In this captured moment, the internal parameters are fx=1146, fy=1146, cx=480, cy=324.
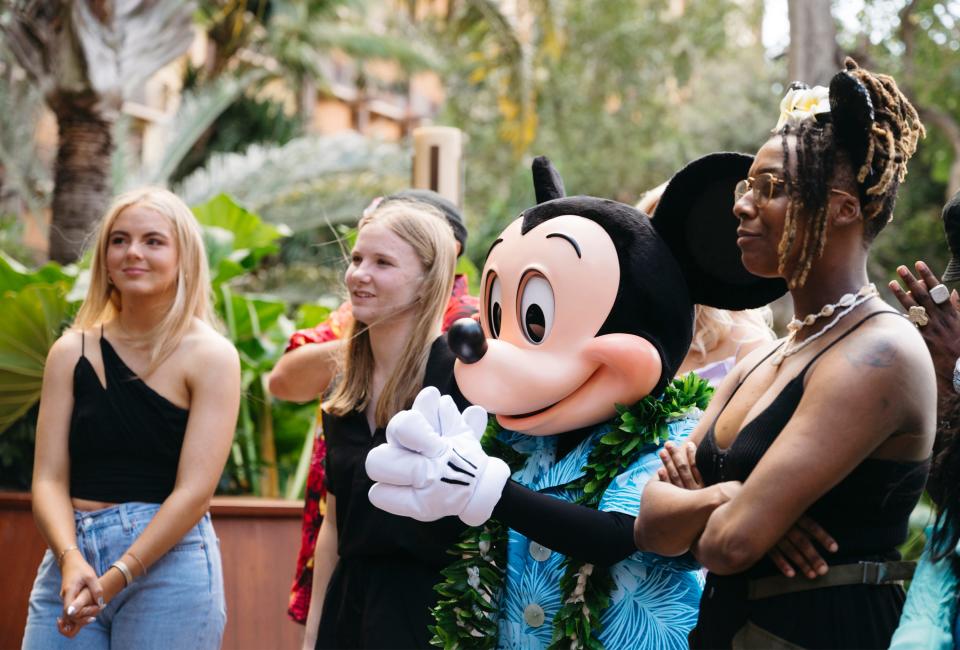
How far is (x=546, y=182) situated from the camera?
299cm

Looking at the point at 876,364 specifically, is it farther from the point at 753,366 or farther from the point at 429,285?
the point at 429,285

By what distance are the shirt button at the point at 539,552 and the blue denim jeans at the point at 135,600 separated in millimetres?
1119

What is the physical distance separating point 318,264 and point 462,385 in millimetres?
10596

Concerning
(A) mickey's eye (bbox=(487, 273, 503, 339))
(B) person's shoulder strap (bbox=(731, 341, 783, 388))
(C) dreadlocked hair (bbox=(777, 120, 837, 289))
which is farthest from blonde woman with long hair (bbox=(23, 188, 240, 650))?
(C) dreadlocked hair (bbox=(777, 120, 837, 289))

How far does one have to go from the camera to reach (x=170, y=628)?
3176 mm

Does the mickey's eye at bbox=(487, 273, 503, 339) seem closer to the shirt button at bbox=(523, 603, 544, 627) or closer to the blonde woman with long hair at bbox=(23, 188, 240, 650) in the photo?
the shirt button at bbox=(523, 603, 544, 627)

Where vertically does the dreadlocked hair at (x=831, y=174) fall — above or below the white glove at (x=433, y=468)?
above

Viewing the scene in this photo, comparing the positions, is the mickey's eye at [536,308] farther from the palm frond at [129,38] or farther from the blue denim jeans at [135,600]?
the palm frond at [129,38]

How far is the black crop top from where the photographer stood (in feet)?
10.8

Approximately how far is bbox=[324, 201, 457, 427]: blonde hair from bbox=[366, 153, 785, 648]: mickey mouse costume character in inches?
18.5

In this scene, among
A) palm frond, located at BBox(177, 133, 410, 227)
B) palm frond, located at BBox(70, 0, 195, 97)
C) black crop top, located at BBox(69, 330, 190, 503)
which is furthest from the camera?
palm frond, located at BBox(177, 133, 410, 227)

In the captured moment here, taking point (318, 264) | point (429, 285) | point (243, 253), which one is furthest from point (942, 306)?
point (318, 264)

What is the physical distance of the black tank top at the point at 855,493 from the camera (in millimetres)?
1955

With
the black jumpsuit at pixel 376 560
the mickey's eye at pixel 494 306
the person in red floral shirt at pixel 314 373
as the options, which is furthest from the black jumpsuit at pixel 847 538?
the person in red floral shirt at pixel 314 373
